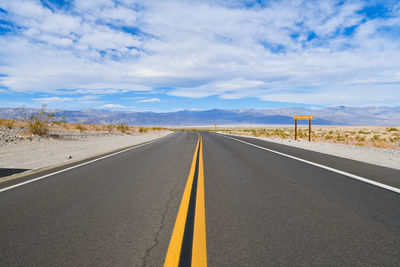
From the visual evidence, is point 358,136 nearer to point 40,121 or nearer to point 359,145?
point 359,145

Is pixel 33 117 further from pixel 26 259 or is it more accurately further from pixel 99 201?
pixel 26 259

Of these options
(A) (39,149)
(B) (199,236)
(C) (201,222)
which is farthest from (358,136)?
(B) (199,236)

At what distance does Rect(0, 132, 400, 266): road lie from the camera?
8.68 ft

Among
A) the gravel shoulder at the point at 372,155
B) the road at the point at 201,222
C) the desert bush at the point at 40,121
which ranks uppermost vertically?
the desert bush at the point at 40,121

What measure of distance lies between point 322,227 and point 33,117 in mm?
24245

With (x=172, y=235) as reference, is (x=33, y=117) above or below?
above

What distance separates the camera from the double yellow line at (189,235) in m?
2.58

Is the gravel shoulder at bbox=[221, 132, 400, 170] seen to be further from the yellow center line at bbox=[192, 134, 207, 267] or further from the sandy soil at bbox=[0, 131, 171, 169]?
the sandy soil at bbox=[0, 131, 171, 169]

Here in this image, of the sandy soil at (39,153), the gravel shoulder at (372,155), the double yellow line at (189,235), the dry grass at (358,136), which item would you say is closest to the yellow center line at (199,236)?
the double yellow line at (189,235)

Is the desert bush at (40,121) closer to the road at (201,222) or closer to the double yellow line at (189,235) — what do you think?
the road at (201,222)

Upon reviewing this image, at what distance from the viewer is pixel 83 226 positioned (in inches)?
136

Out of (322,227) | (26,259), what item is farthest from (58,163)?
(322,227)

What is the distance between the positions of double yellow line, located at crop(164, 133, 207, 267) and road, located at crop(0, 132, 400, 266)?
1cm

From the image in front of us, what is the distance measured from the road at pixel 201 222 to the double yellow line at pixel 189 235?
0.01 meters
